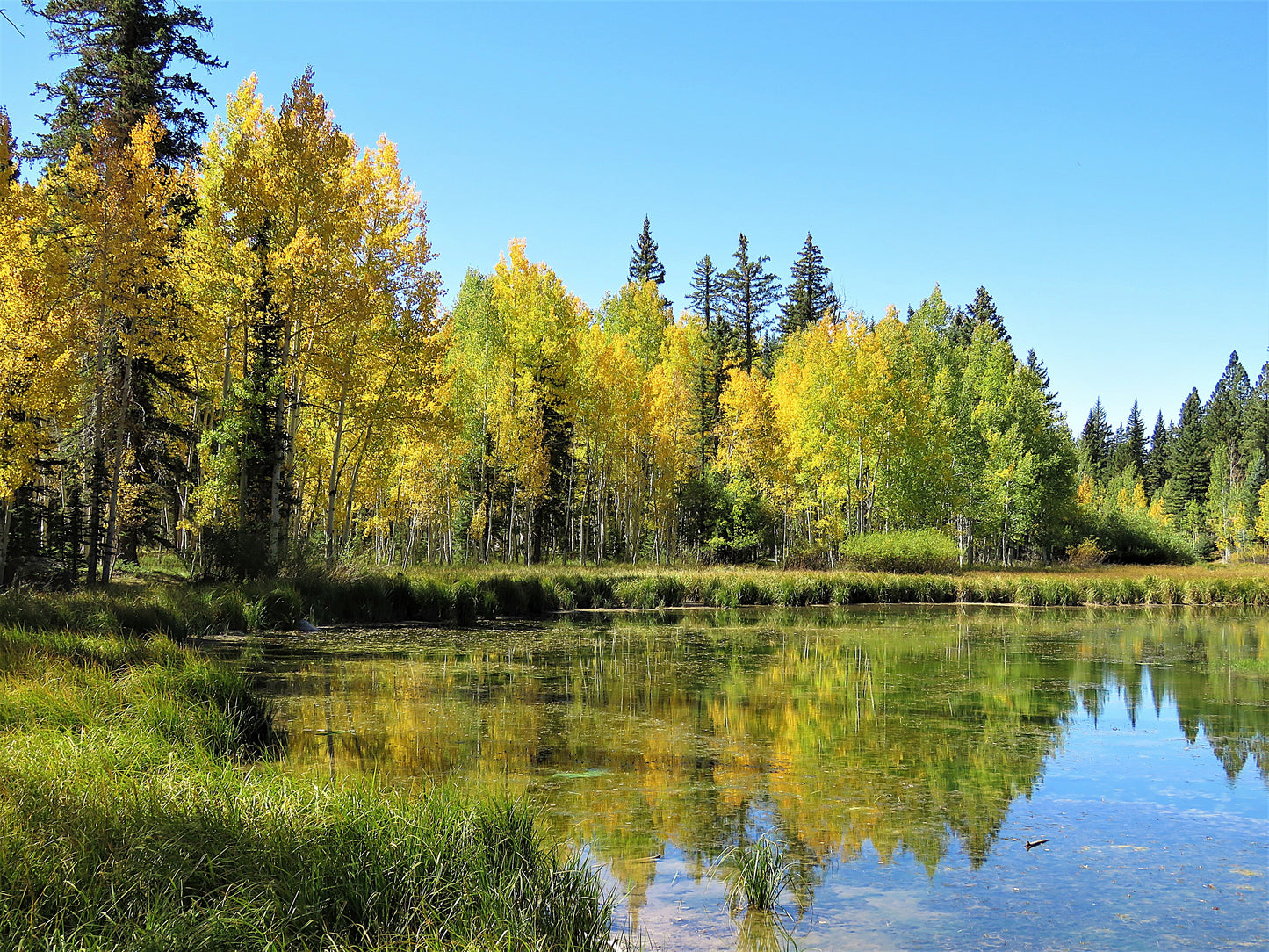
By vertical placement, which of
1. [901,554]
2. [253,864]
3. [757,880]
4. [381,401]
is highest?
[381,401]

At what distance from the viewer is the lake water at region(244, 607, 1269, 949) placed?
5.21 meters

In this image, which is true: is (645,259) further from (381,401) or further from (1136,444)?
(1136,444)

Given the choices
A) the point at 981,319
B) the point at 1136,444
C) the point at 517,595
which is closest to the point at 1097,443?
the point at 1136,444

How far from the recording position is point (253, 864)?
13.7ft

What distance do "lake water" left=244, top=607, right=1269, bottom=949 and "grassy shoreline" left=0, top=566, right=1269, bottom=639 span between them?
1.71m

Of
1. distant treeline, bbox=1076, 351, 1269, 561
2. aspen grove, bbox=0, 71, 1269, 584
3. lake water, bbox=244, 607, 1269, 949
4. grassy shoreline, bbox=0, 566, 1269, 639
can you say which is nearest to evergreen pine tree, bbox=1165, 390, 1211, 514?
distant treeline, bbox=1076, 351, 1269, 561

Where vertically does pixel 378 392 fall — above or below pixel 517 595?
above

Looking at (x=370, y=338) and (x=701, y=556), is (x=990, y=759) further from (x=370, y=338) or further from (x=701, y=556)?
(x=701, y=556)

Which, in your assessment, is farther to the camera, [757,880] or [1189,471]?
[1189,471]

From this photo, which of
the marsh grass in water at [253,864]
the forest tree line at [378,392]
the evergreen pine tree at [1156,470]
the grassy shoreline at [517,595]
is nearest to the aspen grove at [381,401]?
the forest tree line at [378,392]

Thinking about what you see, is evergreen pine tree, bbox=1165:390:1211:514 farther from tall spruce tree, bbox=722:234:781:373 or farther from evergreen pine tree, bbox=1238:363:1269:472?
tall spruce tree, bbox=722:234:781:373

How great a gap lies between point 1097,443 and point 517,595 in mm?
88328

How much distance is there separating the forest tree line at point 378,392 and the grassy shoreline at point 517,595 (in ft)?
5.61

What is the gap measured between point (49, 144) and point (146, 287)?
6.81m
